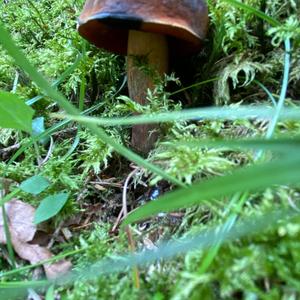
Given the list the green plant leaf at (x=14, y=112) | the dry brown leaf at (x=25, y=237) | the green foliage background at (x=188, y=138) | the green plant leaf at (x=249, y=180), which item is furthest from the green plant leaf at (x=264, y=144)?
the green plant leaf at (x=14, y=112)

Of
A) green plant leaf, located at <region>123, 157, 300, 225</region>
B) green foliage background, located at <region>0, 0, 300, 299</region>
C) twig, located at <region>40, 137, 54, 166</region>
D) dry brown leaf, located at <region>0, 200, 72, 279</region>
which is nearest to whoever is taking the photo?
green plant leaf, located at <region>123, 157, 300, 225</region>

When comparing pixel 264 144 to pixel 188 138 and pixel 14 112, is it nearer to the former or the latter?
pixel 188 138

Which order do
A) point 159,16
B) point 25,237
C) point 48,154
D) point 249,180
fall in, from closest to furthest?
point 249,180 → point 25,237 → point 159,16 → point 48,154

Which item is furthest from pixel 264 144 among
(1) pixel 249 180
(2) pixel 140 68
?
(2) pixel 140 68

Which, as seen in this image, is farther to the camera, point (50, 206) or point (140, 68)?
point (140, 68)

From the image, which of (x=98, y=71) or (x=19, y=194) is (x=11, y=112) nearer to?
(x=19, y=194)

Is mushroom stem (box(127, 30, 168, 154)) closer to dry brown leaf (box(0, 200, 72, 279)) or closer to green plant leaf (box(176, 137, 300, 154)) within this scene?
dry brown leaf (box(0, 200, 72, 279))

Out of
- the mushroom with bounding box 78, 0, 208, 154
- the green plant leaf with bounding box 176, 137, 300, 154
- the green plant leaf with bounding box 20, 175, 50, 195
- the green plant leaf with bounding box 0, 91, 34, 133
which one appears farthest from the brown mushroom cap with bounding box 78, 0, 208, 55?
the green plant leaf with bounding box 176, 137, 300, 154
